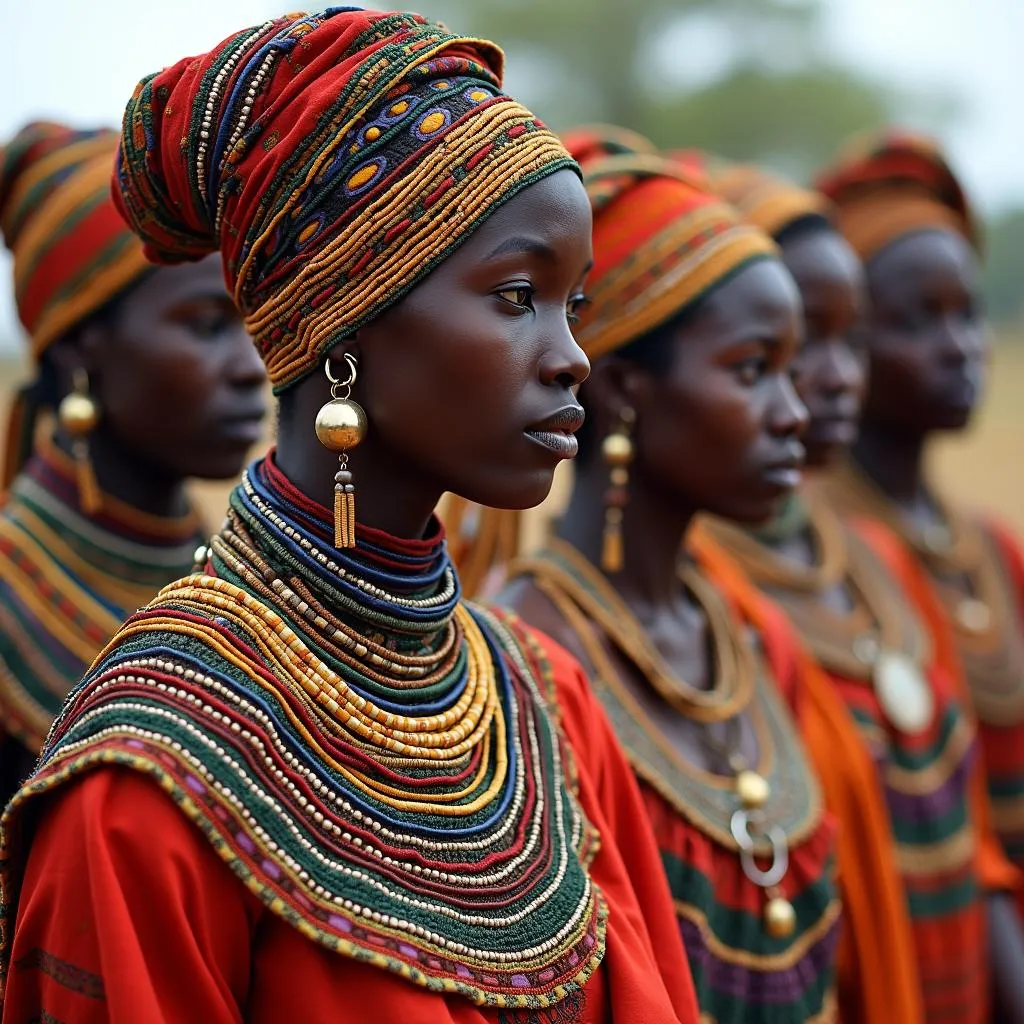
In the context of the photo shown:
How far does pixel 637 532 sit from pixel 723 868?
2.59 feet

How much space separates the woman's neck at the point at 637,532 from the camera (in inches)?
128

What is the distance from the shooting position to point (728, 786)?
303cm

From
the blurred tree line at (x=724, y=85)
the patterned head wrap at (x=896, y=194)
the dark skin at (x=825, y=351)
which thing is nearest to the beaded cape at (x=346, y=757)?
the dark skin at (x=825, y=351)

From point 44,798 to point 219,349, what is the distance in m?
1.73

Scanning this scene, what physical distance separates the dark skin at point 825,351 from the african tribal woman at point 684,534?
A: 988mm

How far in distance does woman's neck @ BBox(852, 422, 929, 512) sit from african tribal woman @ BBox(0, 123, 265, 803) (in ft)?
8.80

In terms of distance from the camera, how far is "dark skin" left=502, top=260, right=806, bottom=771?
3.08 meters

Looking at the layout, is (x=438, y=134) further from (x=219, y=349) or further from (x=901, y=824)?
(x=901, y=824)

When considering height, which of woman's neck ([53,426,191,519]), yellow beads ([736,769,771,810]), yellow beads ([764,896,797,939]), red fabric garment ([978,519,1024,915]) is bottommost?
red fabric garment ([978,519,1024,915])

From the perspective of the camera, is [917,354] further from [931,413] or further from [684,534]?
[684,534]

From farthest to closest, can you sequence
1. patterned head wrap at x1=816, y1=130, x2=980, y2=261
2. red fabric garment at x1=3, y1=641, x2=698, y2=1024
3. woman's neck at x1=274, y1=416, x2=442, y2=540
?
patterned head wrap at x1=816, y1=130, x2=980, y2=261
woman's neck at x1=274, y1=416, x2=442, y2=540
red fabric garment at x1=3, y1=641, x2=698, y2=1024

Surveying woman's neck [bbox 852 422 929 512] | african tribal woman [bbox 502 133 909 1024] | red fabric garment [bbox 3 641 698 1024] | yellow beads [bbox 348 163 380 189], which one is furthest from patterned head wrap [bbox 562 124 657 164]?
woman's neck [bbox 852 422 929 512]

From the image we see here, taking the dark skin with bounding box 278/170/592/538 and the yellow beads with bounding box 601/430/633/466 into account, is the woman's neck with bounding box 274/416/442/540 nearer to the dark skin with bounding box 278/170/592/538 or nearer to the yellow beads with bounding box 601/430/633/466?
the dark skin with bounding box 278/170/592/538

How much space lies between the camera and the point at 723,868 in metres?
2.94
